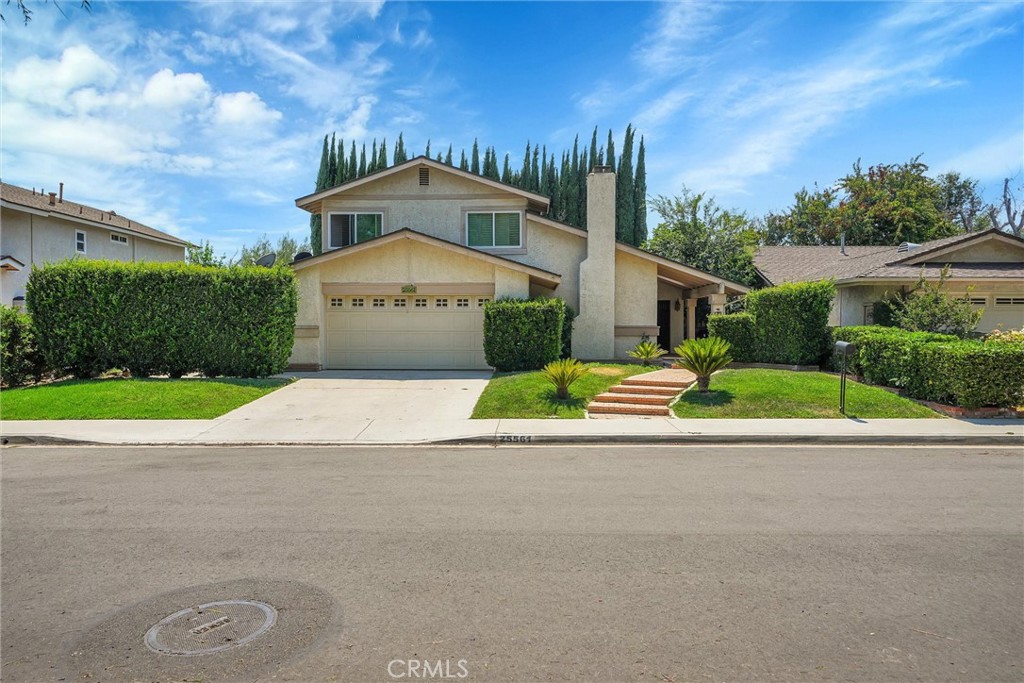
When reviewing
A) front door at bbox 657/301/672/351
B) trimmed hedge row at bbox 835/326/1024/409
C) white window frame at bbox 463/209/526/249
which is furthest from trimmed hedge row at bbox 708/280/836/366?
white window frame at bbox 463/209/526/249

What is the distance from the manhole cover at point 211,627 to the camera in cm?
340

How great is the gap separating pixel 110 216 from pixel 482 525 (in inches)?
1231

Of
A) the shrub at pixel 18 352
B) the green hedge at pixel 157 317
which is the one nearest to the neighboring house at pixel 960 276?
the green hedge at pixel 157 317

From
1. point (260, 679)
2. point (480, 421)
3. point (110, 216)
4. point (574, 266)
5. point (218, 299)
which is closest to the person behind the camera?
point (260, 679)

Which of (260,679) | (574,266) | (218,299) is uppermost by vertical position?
(574,266)

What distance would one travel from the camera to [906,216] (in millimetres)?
34781

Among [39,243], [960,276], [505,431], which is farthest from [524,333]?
[39,243]

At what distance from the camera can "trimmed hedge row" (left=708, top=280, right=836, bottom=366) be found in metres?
16.8

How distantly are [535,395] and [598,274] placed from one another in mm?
7743

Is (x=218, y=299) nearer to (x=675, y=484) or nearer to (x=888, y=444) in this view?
(x=675, y=484)

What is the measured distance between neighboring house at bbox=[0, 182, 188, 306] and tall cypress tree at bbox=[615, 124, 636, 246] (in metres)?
26.1

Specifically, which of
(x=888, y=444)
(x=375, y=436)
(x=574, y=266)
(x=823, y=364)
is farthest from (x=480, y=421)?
(x=823, y=364)

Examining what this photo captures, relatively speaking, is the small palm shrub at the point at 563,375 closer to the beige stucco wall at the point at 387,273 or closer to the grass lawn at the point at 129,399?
the beige stucco wall at the point at 387,273

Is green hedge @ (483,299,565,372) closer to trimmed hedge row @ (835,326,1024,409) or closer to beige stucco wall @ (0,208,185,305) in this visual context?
trimmed hedge row @ (835,326,1024,409)
